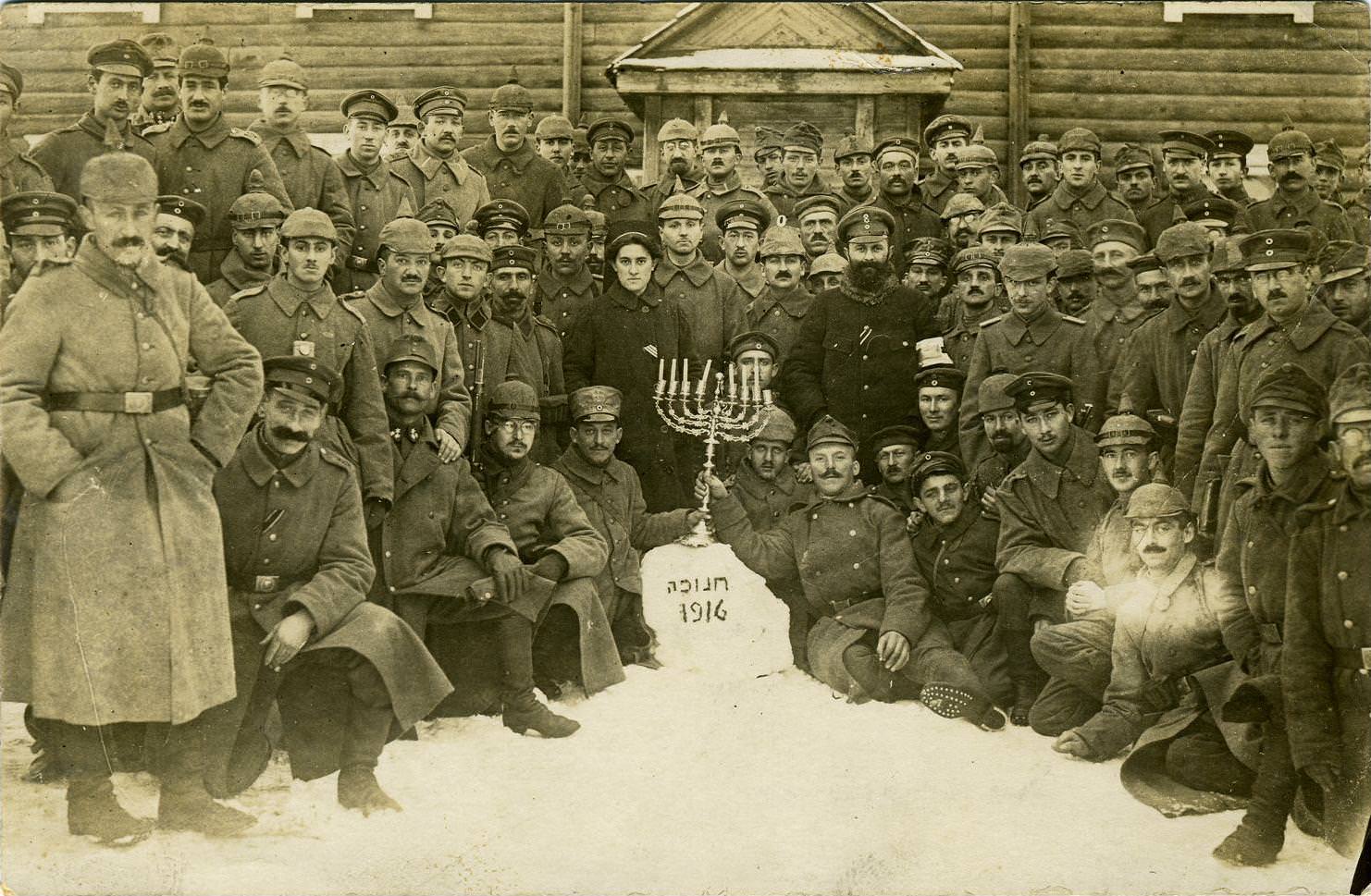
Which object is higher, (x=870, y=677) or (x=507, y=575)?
(x=507, y=575)

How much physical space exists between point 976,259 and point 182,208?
2.67 m

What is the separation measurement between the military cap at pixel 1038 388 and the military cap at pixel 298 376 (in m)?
2.22

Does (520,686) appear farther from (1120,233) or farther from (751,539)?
(1120,233)

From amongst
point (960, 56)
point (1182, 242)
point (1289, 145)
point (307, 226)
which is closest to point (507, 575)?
point (307, 226)

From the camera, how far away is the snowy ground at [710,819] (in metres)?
4.52

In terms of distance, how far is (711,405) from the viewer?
16.3 feet

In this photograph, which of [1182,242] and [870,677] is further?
[1182,242]

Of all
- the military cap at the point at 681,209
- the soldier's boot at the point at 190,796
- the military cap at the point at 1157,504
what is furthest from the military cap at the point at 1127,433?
the soldier's boot at the point at 190,796

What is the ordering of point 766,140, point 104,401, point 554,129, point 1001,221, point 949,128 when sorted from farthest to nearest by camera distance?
point 766,140 → point 949,128 → point 554,129 → point 1001,221 → point 104,401

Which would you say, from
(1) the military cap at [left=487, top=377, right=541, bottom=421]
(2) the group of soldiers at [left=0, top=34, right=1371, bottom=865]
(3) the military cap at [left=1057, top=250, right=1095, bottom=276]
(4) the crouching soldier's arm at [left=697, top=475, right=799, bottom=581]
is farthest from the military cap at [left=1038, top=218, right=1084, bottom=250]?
(1) the military cap at [left=487, top=377, right=541, bottom=421]

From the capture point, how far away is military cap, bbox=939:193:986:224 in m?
5.42

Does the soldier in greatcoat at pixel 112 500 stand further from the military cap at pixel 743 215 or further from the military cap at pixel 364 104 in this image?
the military cap at pixel 743 215

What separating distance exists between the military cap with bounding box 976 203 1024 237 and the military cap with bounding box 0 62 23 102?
3279 mm

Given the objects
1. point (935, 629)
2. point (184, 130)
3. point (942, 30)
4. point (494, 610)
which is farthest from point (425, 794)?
point (942, 30)
